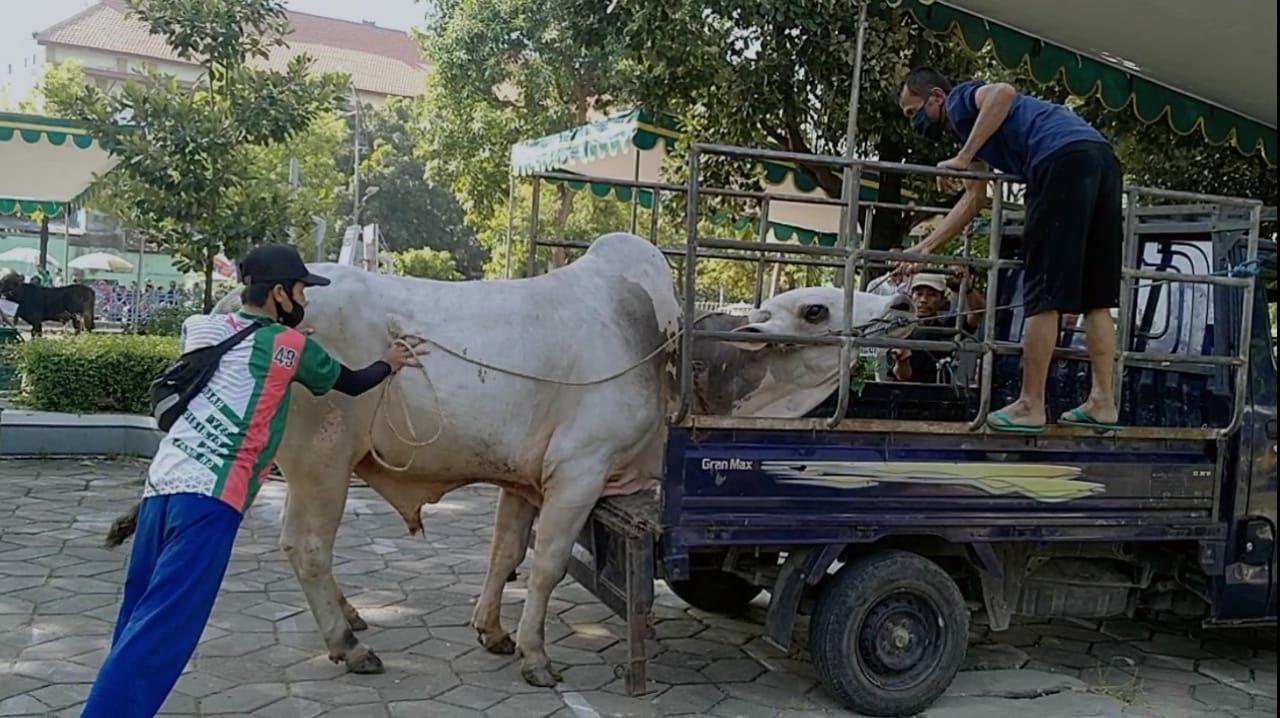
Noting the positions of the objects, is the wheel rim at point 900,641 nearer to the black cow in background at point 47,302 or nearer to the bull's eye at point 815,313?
the bull's eye at point 815,313

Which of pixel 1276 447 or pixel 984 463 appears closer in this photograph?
pixel 984 463

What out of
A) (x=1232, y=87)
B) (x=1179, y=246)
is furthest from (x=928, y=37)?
(x=1179, y=246)

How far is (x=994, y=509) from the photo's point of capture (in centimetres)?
448

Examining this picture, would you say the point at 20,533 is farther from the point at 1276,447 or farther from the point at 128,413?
the point at 1276,447

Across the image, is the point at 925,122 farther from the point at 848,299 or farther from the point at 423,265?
the point at 423,265

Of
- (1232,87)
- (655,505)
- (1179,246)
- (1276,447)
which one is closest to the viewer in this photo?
(655,505)

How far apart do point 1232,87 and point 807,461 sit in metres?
5.28

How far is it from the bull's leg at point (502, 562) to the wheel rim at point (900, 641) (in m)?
1.62

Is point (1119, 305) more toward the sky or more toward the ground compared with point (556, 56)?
more toward the ground

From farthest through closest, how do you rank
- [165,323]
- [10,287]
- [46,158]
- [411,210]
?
[411,210] < [10,287] < [165,323] < [46,158]

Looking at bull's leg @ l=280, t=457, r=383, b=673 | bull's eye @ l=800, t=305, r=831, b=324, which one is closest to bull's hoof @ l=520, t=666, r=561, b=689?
bull's leg @ l=280, t=457, r=383, b=673

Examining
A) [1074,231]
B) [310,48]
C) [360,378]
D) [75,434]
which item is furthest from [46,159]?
[310,48]

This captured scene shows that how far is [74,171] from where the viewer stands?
11664 millimetres

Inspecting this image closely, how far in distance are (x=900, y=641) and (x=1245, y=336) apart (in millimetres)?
2041
